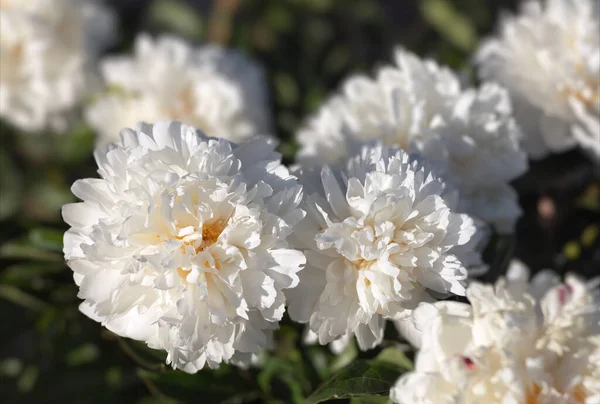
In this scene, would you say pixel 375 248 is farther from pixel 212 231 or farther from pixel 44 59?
pixel 44 59

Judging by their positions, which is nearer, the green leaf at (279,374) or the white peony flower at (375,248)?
Answer: the white peony flower at (375,248)

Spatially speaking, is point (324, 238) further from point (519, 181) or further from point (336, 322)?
point (519, 181)

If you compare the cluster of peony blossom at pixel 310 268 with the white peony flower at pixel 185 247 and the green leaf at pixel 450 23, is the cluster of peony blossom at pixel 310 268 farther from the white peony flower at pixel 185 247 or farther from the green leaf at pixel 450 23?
the green leaf at pixel 450 23

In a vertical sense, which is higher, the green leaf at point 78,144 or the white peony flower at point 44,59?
the white peony flower at point 44,59

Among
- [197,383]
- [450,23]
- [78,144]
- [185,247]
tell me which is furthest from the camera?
[450,23]

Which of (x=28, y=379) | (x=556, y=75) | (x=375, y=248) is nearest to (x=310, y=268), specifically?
(x=375, y=248)

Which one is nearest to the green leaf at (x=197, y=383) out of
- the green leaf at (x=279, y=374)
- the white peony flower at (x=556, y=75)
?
the green leaf at (x=279, y=374)

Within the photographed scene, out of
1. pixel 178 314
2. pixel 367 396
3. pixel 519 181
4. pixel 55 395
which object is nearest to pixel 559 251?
pixel 519 181
